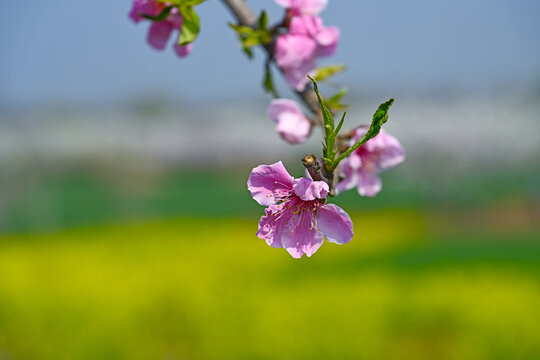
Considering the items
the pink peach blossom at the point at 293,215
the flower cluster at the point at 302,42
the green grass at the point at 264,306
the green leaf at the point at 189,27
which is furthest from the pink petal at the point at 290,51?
the green grass at the point at 264,306

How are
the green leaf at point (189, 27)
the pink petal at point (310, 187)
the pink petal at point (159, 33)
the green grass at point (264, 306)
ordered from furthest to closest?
the green grass at point (264, 306) → the pink petal at point (159, 33) → the green leaf at point (189, 27) → the pink petal at point (310, 187)

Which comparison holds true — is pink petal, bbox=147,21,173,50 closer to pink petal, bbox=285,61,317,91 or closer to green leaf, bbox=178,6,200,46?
green leaf, bbox=178,6,200,46

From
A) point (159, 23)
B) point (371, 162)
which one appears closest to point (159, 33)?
point (159, 23)

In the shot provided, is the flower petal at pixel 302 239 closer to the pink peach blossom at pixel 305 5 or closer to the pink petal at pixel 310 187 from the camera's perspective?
the pink petal at pixel 310 187

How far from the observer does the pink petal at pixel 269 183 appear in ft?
1.97

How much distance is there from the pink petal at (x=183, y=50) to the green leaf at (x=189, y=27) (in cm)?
7

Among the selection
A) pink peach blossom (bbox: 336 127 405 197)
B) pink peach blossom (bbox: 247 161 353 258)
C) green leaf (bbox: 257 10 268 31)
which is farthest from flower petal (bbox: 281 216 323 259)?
green leaf (bbox: 257 10 268 31)

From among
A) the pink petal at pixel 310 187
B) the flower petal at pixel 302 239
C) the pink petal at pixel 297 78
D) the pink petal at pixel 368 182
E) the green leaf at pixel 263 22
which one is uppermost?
the green leaf at pixel 263 22

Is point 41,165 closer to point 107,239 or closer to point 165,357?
point 107,239

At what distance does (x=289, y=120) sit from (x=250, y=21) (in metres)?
0.16

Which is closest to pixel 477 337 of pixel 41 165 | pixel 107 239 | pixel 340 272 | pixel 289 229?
pixel 340 272

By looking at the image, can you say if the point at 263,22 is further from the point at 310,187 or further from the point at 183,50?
the point at 310,187

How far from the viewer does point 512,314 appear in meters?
3.86

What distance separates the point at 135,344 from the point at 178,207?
26.1 ft
